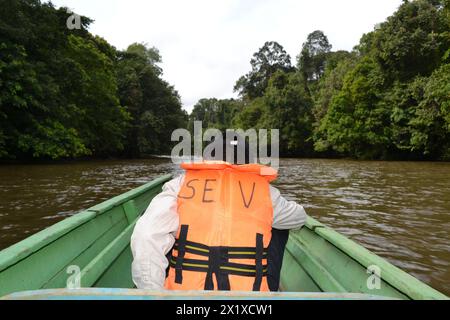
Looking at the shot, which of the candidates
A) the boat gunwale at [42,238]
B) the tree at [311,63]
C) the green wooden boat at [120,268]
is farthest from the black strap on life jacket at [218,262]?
the tree at [311,63]

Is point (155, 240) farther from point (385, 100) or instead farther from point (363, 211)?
point (385, 100)

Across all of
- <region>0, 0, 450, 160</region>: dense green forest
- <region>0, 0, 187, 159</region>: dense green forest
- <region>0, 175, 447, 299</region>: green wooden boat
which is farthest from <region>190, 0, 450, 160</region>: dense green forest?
<region>0, 175, 447, 299</region>: green wooden boat

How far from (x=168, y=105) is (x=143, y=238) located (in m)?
40.1

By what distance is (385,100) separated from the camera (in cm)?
2944

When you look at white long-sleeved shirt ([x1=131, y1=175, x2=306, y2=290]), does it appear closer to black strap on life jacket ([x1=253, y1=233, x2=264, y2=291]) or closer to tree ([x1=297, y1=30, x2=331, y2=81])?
black strap on life jacket ([x1=253, y1=233, x2=264, y2=291])

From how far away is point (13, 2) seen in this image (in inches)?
690

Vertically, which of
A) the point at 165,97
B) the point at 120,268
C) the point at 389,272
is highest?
the point at 165,97

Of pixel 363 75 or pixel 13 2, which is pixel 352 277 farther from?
pixel 363 75

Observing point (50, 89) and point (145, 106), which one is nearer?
point (50, 89)

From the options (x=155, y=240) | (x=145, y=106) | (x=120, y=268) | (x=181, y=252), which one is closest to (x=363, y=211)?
(x=120, y=268)

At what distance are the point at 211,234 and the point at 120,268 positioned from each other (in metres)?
1.59

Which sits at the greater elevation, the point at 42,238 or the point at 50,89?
the point at 50,89

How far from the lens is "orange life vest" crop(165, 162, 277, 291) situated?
1922 millimetres
